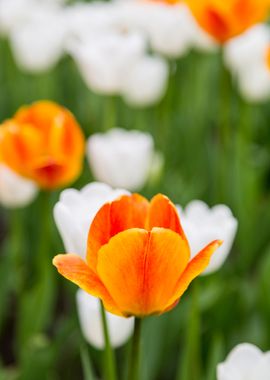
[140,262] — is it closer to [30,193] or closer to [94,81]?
[30,193]

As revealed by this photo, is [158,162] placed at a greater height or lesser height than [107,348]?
lesser

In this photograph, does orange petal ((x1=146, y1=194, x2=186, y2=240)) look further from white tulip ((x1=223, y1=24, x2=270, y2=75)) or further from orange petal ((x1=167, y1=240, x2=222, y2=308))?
white tulip ((x1=223, y1=24, x2=270, y2=75))

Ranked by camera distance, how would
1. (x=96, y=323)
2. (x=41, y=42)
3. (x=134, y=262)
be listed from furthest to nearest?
(x=41, y=42) → (x=96, y=323) → (x=134, y=262)

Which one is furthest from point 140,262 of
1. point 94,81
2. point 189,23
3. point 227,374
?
point 189,23

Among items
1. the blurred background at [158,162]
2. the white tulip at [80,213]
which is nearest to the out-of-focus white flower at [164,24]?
the blurred background at [158,162]

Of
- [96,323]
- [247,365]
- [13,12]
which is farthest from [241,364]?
[13,12]

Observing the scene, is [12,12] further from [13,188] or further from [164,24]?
[13,188]

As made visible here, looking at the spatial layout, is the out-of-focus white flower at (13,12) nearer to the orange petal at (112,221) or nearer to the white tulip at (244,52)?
the white tulip at (244,52)
